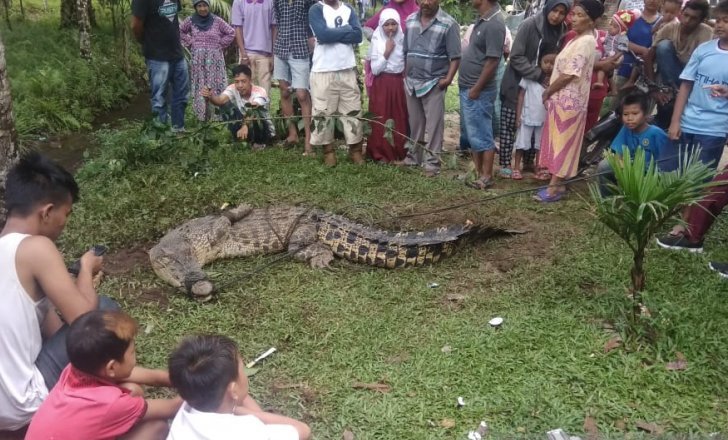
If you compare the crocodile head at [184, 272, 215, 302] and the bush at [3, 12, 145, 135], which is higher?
the bush at [3, 12, 145, 135]

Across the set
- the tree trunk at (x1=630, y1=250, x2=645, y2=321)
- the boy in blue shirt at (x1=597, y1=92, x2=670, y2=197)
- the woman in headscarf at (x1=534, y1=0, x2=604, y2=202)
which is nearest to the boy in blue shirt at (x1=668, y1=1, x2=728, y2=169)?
the boy in blue shirt at (x1=597, y1=92, x2=670, y2=197)

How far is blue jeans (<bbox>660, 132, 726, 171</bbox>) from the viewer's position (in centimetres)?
432

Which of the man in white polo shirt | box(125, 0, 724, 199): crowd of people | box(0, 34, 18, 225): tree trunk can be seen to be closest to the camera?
box(0, 34, 18, 225): tree trunk

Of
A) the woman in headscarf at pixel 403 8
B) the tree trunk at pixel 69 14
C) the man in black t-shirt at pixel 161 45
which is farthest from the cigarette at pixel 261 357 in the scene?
the tree trunk at pixel 69 14

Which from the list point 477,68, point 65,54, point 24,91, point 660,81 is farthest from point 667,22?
point 65,54

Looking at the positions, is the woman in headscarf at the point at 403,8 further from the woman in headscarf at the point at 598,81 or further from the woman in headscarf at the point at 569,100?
the woman in headscarf at the point at 569,100

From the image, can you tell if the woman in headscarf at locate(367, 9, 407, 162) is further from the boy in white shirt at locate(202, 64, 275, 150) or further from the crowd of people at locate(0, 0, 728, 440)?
the boy in white shirt at locate(202, 64, 275, 150)

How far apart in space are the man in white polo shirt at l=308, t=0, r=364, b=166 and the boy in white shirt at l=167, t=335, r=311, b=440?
13.6 feet

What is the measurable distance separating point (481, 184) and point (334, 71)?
6.40ft

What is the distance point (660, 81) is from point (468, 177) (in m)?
2.10

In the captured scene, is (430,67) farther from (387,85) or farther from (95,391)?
(95,391)

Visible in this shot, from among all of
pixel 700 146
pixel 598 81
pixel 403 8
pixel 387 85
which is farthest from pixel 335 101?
pixel 700 146

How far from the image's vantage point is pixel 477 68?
Result: 5684 millimetres

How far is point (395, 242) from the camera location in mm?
4336
